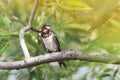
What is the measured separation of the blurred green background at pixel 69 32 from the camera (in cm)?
24

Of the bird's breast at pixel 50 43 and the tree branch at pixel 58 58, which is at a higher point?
the tree branch at pixel 58 58

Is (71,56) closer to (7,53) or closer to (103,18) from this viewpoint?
(103,18)

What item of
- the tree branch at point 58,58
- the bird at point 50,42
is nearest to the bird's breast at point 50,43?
the bird at point 50,42

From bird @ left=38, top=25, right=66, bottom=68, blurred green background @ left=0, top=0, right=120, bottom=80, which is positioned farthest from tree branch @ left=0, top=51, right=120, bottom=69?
bird @ left=38, top=25, right=66, bottom=68

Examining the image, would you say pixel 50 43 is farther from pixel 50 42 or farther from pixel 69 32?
pixel 69 32

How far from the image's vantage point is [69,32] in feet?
1.97

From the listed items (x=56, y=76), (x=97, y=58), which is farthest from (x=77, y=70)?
(x=97, y=58)

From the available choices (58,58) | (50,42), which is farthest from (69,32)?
(50,42)

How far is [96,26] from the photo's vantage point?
25cm

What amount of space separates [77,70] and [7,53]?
0.18 metres

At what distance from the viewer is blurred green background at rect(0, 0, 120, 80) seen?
0.24 meters

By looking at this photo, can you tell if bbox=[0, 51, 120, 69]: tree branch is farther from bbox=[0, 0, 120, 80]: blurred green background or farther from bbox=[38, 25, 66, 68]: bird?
bbox=[38, 25, 66, 68]: bird

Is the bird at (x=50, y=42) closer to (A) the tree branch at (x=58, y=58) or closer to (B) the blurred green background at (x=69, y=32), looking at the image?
(B) the blurred green background at (x=69, y=32)

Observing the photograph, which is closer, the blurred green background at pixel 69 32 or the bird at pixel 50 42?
the blurred green background at pixel 69 32
